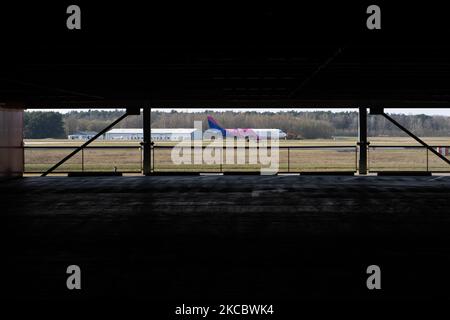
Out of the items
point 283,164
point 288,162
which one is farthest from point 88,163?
point 288,162

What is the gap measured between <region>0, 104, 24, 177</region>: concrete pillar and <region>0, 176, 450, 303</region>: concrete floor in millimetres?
4879

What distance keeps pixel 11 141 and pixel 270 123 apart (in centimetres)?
9426

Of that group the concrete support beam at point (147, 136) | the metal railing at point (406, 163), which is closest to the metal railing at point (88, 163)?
the concrete support beam at point (147, 136)

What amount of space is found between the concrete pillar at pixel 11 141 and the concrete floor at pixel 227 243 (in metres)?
4.88

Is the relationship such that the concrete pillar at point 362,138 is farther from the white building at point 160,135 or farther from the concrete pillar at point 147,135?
the white building at point 160,135

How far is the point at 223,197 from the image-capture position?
14672mm

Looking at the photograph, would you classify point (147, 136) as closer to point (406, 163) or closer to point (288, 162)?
point (288, 162)

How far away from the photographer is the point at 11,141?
2100 cm

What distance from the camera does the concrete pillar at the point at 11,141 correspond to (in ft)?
66.7

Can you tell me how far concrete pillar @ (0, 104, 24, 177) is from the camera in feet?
66.7

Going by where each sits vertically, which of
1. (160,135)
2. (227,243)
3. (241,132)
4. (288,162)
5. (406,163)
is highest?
(241,132)

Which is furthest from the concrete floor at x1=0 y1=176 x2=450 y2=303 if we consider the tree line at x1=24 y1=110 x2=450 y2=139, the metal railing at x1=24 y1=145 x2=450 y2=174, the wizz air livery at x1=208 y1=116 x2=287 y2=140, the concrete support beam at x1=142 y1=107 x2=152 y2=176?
the tree line at x1=24 y1=110 x2=450 y2=139
